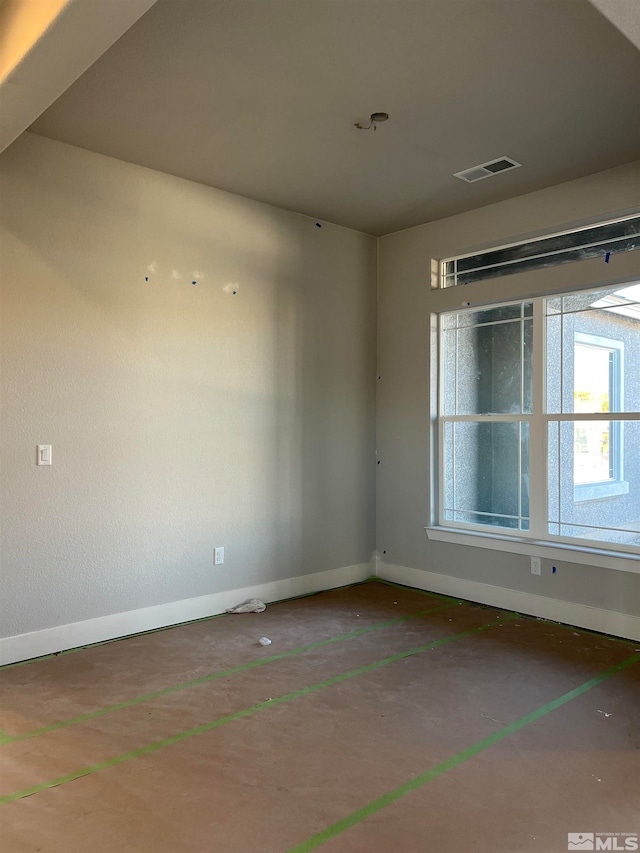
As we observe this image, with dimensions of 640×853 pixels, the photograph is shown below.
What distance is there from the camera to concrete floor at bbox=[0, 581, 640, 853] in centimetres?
206

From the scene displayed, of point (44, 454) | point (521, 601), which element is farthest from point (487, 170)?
point (44, 454)

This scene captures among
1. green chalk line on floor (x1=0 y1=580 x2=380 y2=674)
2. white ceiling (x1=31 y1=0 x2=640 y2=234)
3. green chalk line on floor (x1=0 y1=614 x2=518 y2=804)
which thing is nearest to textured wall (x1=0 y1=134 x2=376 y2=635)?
green chalk line on floor (x1=0 y1=580 x2=380 y2=674)

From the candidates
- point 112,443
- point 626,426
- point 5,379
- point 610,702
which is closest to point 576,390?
point 626,426

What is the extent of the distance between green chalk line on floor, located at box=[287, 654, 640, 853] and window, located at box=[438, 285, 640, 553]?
114 centimetres

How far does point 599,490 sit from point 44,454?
3389mm

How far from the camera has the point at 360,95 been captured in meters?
3.06

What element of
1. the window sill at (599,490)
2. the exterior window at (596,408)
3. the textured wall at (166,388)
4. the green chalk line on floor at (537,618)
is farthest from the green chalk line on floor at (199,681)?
the exterior window at (596,408)

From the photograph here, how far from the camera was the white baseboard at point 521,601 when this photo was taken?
3898 millimetres

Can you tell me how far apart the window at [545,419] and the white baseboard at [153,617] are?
1148 millimetres

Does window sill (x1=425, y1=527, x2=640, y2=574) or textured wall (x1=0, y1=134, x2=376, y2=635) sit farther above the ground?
textured wall (x1=0, y1=134, x2=376, y2=635)

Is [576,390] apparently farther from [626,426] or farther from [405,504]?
[405,504]

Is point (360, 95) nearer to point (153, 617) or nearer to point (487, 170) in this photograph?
point (487, 170)

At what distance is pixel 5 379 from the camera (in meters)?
3.40

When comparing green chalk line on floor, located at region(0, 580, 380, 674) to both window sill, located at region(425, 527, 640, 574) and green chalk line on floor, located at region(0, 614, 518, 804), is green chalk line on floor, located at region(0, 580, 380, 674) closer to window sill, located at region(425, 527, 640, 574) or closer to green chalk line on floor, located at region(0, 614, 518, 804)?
window sill, located at region(425, 527, 640, 574)
